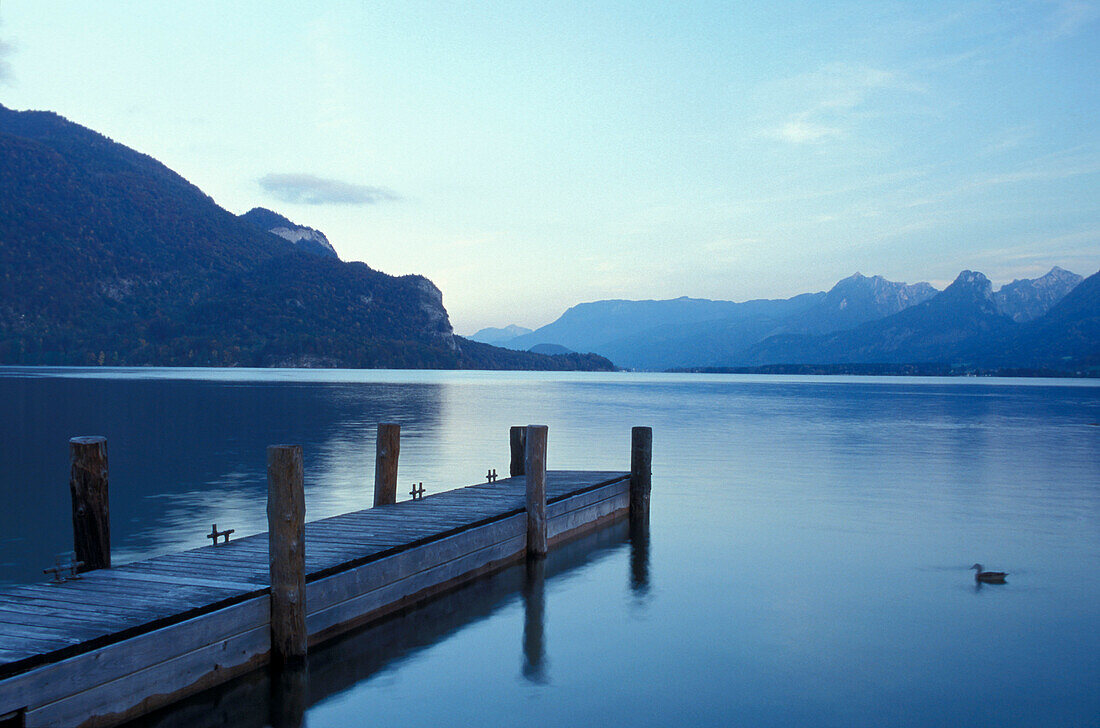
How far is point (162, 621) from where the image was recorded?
8.16m

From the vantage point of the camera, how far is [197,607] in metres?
8.72

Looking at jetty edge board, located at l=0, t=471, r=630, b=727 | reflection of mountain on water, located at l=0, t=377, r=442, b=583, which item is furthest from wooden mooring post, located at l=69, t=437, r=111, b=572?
reflection of mountain on water, located at l=0, t=377, r=442, b=583

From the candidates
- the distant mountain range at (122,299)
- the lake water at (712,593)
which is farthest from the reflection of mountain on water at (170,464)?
the distant mountain range at (122,299)

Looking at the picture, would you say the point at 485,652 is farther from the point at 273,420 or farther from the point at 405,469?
the point at 273,420

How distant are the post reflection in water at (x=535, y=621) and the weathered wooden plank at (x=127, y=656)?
12.1 feet

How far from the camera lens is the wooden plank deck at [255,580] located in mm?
7898

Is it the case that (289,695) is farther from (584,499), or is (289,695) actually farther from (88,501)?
(584,499)

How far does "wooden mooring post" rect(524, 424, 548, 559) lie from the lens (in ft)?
49.9

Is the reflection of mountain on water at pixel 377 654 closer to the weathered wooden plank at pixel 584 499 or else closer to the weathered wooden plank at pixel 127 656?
the weathered wooden plank at pixel 127 656

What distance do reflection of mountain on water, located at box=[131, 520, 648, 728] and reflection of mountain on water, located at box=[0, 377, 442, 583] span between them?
761 centimetres

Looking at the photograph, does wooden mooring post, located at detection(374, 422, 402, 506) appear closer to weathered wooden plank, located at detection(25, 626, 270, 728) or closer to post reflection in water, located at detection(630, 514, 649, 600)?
post reflection in water, located at detection(630, 514, 649, 600)

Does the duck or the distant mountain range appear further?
the distant mountain range

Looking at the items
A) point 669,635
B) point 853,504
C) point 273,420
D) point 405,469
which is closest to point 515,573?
point 669,635

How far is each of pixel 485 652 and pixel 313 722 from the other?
3039 mm
